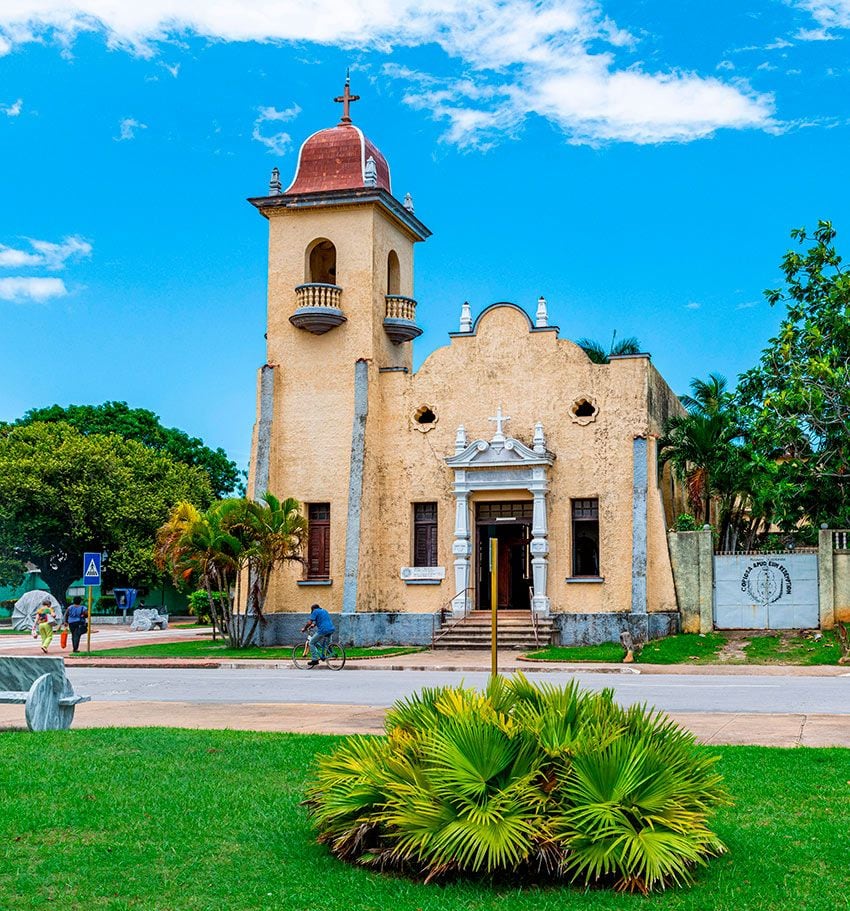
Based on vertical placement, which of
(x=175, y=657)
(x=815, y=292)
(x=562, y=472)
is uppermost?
(x=815, y=292)

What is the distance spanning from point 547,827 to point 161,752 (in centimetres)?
558

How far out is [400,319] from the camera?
3397cm

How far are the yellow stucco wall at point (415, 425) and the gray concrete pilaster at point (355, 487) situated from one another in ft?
0.66

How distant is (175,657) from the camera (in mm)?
30438

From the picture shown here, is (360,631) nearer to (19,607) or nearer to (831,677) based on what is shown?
(831,677)

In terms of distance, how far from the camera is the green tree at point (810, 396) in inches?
1179

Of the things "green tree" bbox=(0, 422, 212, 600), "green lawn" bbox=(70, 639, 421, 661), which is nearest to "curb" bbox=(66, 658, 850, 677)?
"green lawn" bbox=(70, 639, 421, 661)

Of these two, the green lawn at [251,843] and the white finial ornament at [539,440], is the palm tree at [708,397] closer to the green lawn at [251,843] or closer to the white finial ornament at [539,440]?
the white finial ornament at [539,440]

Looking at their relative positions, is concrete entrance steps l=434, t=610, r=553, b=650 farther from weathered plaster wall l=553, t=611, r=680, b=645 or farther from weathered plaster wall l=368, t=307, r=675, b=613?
weathered plaster wall l=368, t=307, r=675, b=613

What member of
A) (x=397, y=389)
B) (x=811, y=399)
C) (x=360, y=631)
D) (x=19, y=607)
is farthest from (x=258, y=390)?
(x=19, y=607)

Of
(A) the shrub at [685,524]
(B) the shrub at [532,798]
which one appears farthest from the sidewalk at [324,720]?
(A) the shrub at [685,524]

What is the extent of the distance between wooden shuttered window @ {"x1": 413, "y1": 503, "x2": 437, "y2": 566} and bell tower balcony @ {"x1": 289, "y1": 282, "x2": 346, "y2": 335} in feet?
18.9

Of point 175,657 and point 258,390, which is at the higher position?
point 258,390

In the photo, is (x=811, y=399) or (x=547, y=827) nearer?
(x=547, y=827)
